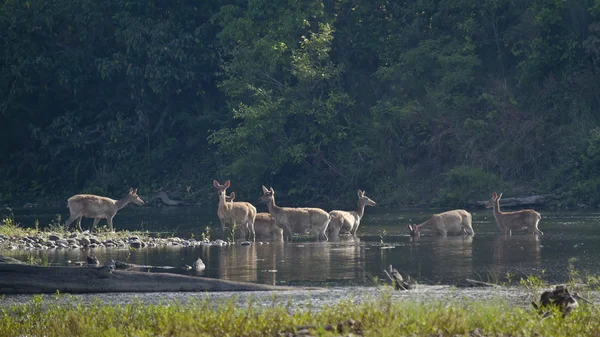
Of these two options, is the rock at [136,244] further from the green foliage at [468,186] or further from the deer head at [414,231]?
the green foliage at [468,186]

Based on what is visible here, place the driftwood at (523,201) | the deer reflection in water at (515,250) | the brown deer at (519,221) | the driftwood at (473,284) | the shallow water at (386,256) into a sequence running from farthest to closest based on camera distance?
the driftwood at (523,201)
the brown deer at (519,221)
the deer reflection in water at (515,250)
the shallow water at (386,256)
the driftwood at (473,284)

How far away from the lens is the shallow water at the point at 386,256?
18.2 meters

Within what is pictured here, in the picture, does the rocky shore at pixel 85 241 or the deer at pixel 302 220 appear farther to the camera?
the deer at pixel 302 220

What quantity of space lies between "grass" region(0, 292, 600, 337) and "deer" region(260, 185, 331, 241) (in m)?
14.6

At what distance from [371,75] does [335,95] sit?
2.49 m

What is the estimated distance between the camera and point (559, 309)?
12.2m

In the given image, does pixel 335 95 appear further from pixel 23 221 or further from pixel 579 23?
pixel 23 221

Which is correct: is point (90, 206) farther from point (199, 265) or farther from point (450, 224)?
point (199, 265)

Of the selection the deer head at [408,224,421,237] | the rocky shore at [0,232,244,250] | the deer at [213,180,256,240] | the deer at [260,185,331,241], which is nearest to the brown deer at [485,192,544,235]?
the deer head at [408,224,421,237]

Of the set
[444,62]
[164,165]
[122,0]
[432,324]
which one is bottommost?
[432,324]

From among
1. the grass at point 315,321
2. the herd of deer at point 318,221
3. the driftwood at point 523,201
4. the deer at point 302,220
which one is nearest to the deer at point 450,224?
the herd of deer at point 318,221

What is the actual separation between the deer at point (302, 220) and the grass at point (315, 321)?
574 inches

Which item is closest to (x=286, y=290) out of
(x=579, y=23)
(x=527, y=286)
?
(x=527, y=286)

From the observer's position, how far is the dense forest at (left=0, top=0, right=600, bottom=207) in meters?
42.0
